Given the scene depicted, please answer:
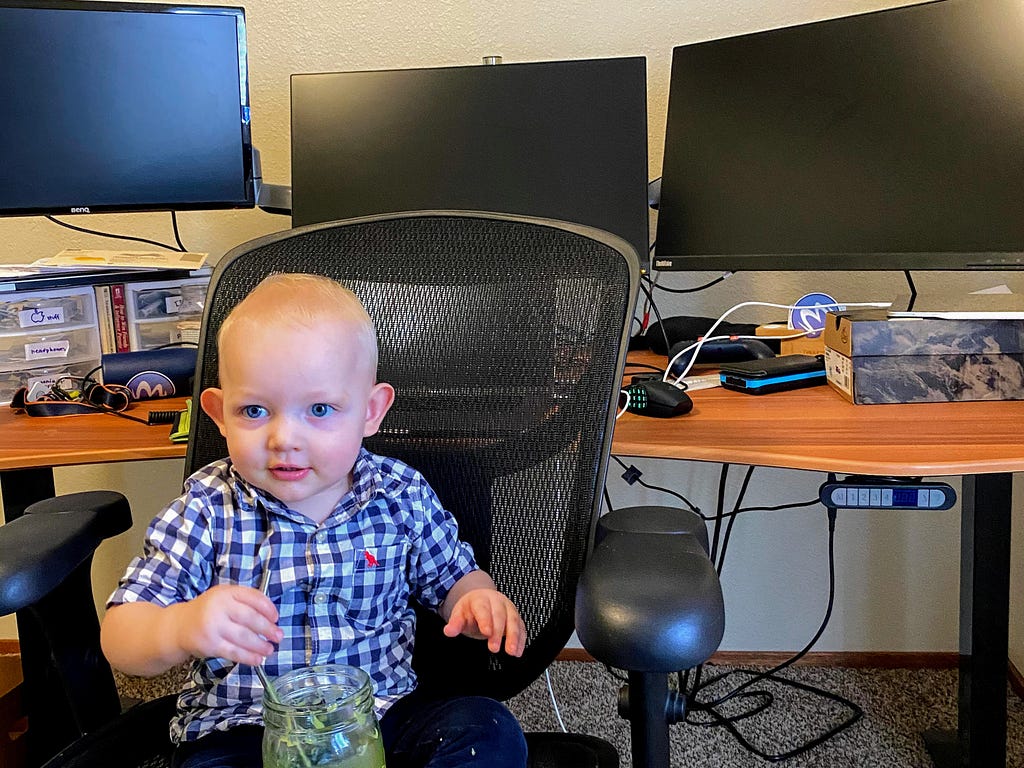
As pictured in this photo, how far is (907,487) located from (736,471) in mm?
898

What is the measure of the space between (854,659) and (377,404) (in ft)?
4.56

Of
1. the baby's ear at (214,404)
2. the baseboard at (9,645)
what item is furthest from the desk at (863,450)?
the baseboard at (9,645)

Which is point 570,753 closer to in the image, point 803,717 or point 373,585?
point 373,585

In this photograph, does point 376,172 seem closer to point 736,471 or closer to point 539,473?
point 539,473

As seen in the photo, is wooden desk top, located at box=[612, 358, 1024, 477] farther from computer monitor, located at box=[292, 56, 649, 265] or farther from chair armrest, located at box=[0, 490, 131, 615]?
chair armrest, located at box=[0, 490, 131, 615]

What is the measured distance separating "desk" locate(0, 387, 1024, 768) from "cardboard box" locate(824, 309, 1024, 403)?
24 mm

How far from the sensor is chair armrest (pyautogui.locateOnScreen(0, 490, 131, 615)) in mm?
788

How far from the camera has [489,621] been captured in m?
0.84

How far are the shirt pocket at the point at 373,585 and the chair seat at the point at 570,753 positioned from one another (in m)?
0.19

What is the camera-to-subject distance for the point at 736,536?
1931mm

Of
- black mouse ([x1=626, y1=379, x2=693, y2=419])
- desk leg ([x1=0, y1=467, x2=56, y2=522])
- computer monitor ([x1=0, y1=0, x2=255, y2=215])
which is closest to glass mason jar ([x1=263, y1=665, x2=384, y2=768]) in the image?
black mouse ([x1=626, y1=379, x2=693, y2=419])

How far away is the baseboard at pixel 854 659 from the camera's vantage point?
1930 millimetres

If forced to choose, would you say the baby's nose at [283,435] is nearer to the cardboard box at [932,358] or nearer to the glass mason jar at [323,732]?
the glass mason jar at [323,732]

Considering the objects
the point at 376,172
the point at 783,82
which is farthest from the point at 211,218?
the point at 783,82
